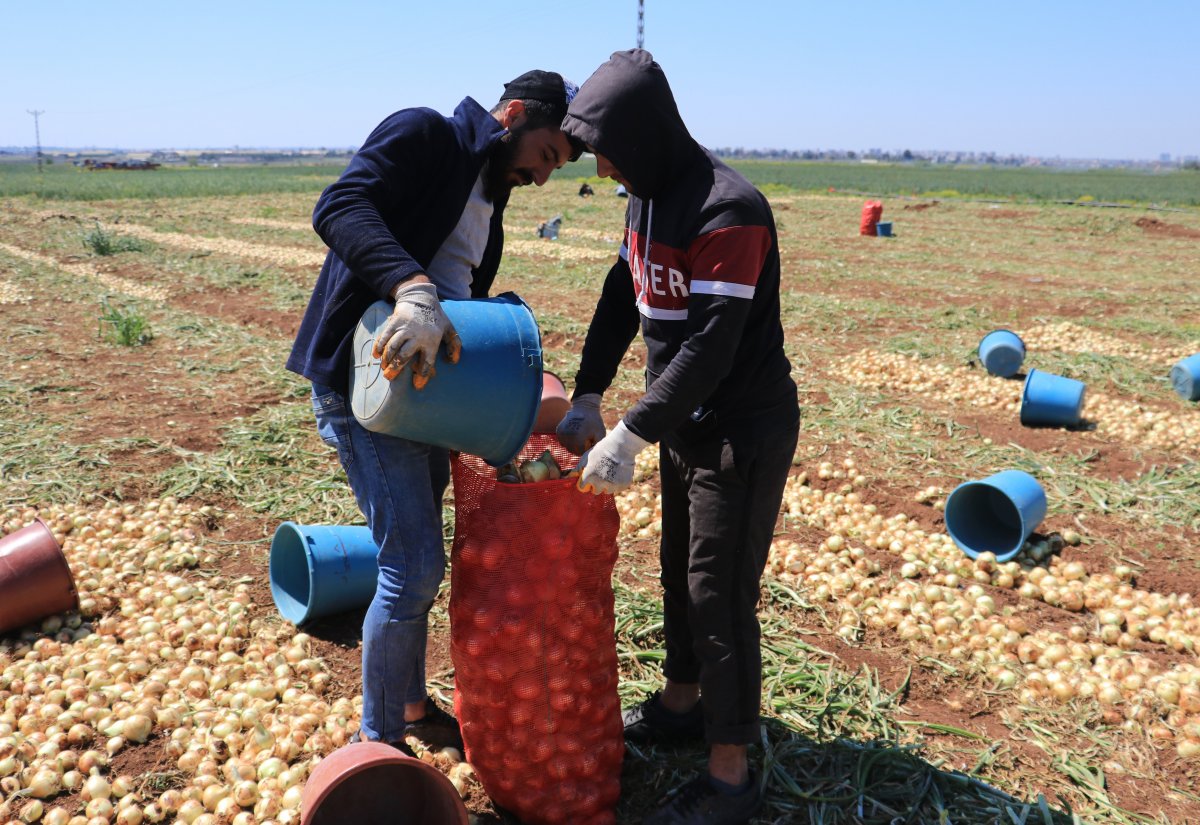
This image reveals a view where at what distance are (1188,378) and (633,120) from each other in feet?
22.0

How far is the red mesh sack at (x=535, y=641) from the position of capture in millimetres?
2256

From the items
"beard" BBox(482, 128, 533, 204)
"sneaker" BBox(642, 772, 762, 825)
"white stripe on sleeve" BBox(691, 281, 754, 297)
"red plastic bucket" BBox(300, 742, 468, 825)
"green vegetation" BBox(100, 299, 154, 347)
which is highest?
"beard" BBox(482, 128, 533, 204)

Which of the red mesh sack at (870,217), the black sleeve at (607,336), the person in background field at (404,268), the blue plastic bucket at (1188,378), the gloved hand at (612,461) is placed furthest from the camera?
the red mesh sack at (870,217)

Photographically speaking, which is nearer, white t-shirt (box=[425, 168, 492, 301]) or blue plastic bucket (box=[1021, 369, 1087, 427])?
white t-shirt (box=[425, 168, 492, 301])

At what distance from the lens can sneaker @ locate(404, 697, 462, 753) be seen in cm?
271

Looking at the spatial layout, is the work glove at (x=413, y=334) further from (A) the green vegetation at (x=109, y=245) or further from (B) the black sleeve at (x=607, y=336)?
(A) the green vegetation at (x=109, y=245)

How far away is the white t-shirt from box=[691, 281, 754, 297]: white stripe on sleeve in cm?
73

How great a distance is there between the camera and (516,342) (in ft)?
7.04

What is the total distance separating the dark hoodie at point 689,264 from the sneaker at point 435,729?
1.29 m

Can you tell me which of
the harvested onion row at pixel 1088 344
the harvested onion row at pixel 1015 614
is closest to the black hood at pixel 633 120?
the harvested onion row at pixel 1015 614

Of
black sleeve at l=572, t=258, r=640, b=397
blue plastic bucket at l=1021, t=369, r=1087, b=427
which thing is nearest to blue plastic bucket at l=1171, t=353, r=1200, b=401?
blue plastic bucket at l=1021, t=369, r=1087, b=427

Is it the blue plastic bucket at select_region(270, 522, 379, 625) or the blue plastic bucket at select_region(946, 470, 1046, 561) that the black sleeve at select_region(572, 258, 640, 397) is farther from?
the blue plastic bucket at select_region(946, 470, 1046, 561)

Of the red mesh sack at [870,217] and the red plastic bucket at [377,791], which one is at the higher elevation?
the red mesh sack at [870,217]

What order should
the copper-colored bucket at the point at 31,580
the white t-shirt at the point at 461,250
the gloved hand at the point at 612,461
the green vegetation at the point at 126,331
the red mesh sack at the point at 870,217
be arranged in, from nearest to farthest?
the gloved hand at the point at 612,461, the white t-shirt at the point at 461,250, the copper-colored bucket at the point at 31,580, the green vegetation at the point at 126,331, the red mesh sack at the point at 870,217
